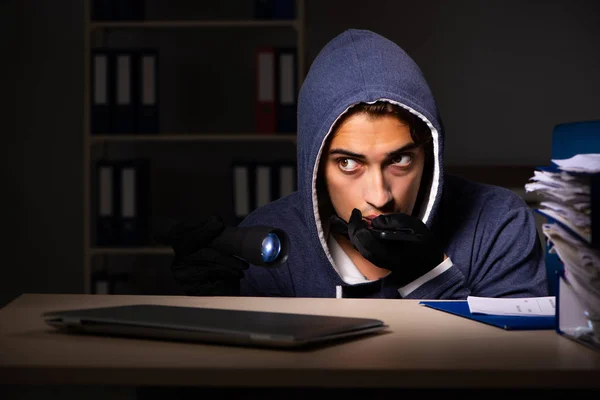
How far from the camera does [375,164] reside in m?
1.51

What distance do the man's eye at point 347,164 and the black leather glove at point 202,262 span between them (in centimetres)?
31

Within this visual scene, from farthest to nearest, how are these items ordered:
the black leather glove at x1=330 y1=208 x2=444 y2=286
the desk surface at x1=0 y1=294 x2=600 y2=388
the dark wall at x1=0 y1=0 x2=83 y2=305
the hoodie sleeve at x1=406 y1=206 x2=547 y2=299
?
1. the dark wall at x1=0 y1=0 x2=83 y2=305
2. the hoodie sleeve at x1=406 y1=206 x2=547 y2=299
3. the black leather glove at x1=330 y1=208 x2=444 y2=286
4. the desk surface at x1=0 y1=294 x2=600 y2=388

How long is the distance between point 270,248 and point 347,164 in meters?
0.52

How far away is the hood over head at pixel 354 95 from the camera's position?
153 cm

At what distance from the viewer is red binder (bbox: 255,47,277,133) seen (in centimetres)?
312

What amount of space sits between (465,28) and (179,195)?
1.41 metres

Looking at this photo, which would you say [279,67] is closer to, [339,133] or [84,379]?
[339,133]

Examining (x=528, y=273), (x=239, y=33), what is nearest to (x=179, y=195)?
(x=239, y=33)

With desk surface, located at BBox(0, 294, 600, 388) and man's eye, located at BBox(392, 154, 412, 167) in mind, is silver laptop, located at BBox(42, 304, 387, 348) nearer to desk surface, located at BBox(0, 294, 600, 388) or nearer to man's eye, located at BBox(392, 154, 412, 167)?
desk surface, located at BBox(0, 294, 600, 388)

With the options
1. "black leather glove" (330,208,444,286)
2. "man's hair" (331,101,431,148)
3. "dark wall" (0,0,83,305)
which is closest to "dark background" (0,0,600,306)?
"dark wall" (0,0,83,305)

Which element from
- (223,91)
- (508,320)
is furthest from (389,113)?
(223,91)

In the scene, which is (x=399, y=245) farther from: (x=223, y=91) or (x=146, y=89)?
(x=223, y=91)

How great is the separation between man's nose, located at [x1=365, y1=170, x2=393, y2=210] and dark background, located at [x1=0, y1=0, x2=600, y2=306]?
1.92m

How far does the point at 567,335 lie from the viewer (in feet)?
2.94
